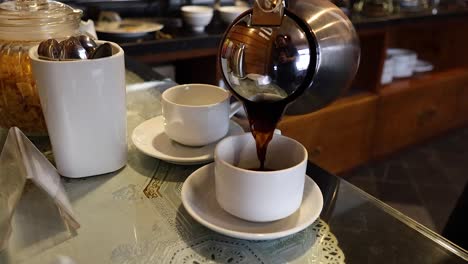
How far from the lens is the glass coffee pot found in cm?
51

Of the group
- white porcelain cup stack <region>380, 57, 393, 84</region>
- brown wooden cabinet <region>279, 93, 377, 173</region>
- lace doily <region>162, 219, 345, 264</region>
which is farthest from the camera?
white porcelain cup stack <region>380, 57, 393, 84</region>

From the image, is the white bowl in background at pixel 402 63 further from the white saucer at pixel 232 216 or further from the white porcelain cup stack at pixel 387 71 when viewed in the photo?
the white saucer at pixel 232 216

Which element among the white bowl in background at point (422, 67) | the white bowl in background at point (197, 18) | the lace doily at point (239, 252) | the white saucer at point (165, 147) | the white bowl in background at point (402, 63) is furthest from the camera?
the white bowl in background at point (422, 67)


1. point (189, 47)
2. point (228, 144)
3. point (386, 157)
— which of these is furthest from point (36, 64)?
point (386, 157)

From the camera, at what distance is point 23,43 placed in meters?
0.66

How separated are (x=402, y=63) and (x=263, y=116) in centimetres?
198

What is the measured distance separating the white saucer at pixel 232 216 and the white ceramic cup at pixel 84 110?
0.42 ft

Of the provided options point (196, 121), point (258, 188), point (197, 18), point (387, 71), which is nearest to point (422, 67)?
point (387, 71)

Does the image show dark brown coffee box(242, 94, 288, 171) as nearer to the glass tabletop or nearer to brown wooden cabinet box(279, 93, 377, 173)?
the glass tabletop

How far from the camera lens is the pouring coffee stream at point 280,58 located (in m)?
0.51

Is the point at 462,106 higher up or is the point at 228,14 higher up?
the point at 228,14

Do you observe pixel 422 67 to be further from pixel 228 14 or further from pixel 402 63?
pixel 228 14

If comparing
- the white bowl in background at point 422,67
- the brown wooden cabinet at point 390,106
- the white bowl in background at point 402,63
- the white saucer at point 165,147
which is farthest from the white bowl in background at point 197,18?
the white bowl in background at point 422,67

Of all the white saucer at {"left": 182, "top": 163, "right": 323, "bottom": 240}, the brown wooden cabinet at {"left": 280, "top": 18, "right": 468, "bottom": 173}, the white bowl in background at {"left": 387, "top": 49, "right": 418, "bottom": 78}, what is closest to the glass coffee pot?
the white saucer at {"left": 182, "top": 163, "right": 323, "bottom": 240}
